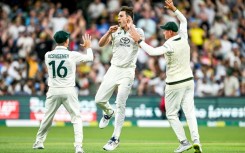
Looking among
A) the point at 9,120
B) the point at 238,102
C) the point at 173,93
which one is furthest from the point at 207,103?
the point at 173,93

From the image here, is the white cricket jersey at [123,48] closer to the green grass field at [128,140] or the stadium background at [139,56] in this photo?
the green grass field at [128,140]

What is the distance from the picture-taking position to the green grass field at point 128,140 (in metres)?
15.8

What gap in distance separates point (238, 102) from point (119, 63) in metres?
11.6

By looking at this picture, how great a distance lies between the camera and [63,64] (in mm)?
14523

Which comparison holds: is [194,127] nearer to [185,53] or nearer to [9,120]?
[185,53]

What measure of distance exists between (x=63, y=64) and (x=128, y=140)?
577 centimetres

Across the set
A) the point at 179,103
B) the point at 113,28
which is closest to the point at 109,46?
the point at 113,28

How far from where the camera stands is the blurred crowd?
89.2ft

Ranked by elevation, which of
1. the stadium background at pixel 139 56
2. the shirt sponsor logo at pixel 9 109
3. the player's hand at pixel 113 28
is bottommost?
the shirt sponsor logo at pixel 9 109

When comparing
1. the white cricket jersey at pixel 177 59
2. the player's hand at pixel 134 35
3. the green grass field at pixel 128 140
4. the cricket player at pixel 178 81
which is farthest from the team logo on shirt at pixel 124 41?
the green grass field at pixel 128 140

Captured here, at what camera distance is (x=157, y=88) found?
2717 cm

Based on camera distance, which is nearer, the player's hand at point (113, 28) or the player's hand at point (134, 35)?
the player's hand at point (134, 35)

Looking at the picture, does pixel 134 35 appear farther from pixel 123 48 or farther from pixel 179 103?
pixel 179 103

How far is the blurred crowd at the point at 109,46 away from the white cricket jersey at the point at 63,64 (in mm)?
12398
